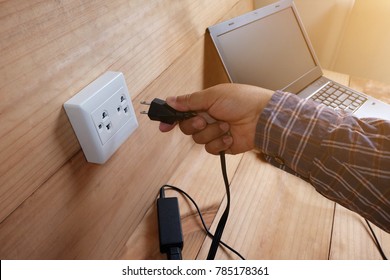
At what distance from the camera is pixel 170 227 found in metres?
0.50

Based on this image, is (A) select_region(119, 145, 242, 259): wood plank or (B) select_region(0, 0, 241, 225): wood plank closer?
(B) select_region(0, 0, 241, 225): wood plank

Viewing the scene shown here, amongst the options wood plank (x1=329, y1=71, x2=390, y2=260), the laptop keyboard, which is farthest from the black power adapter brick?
the laptop keyboard

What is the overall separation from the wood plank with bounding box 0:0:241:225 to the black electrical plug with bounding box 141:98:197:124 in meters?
0.04

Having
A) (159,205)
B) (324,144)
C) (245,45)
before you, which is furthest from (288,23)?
(159,205)

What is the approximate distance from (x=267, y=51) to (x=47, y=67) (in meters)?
0.59

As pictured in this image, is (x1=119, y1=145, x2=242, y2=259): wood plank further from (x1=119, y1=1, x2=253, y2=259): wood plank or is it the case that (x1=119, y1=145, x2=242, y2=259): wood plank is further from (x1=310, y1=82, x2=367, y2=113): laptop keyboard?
(x1=310, y1=82, x2=367, y2=113): laptop keyboard

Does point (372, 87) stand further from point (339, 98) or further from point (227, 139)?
point (227, 139)

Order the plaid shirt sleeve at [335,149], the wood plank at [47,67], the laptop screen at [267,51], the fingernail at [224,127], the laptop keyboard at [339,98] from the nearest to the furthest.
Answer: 1. the wood plank at [47,67]
2. the plaid shirt sleeve at [335,149]
3. the fingernail at [224,127]
4. the laptop screen at [267,51]
5. the laptop keyboard at [339,98]

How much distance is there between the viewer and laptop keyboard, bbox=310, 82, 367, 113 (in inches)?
30.8

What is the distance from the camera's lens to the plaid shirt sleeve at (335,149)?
411 mm

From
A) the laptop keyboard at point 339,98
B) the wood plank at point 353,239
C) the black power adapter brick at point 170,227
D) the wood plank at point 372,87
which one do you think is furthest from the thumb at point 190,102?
the wood plank at point 372,87

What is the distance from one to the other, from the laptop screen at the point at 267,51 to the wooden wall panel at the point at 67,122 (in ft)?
0.51

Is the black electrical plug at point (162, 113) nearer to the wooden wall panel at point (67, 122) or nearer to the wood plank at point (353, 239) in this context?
the wooden wall panel at point (67, 122)

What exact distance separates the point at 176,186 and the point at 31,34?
0.41 metres
